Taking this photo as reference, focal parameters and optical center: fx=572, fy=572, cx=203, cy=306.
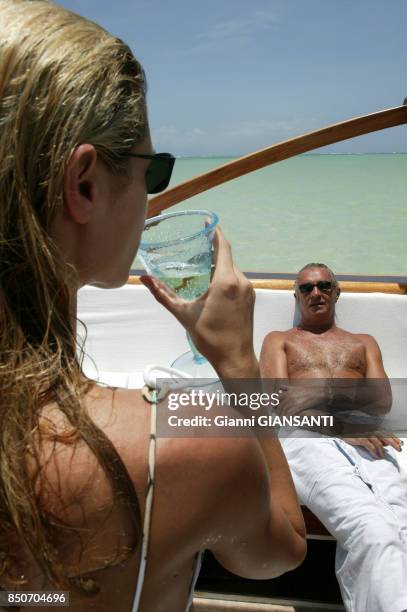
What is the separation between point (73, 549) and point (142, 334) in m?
2.97

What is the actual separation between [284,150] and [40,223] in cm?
251

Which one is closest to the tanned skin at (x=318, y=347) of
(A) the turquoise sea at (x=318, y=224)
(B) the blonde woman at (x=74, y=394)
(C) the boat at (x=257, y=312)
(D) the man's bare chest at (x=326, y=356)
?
(D) the man's bare chest at (x=326, y=356)

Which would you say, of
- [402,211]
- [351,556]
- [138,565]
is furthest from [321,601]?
[402,211]

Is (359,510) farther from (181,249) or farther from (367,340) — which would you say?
(367,340)

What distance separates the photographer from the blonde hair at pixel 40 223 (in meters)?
0.59

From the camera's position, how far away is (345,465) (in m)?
2.25

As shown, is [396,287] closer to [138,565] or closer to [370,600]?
[370,600]

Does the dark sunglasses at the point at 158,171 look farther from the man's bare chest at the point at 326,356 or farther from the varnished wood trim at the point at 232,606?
the man's bare chest at the point at 326,356

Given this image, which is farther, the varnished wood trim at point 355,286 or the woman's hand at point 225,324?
the varnished wood trim at point 355,286

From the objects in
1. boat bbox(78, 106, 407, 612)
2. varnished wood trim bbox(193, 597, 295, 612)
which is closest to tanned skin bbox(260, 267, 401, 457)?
boat bbox(78, 106, 407, 612)

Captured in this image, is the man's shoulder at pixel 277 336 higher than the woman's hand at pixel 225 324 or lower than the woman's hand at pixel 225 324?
lower

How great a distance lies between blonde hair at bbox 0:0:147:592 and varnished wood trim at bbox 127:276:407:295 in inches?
111

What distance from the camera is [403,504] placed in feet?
6.78

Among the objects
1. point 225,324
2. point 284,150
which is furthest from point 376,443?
point 225,324
